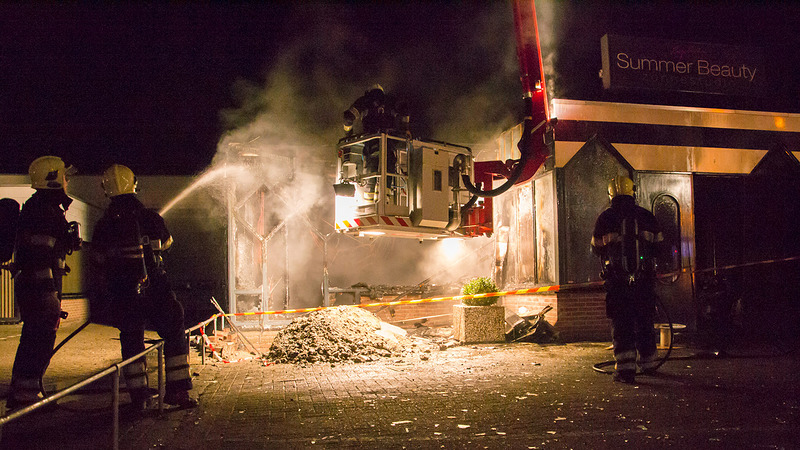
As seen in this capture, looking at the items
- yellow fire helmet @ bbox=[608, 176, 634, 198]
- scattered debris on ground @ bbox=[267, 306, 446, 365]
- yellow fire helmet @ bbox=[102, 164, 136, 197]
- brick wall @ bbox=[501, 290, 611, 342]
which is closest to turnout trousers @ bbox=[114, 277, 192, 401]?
yellow fire helmet @ bbox=[102, 164, 136, 197]

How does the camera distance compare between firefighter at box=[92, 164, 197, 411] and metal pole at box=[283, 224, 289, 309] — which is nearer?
firefighter at box=[92, 164, 197, 411]

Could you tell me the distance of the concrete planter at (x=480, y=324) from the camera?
382 inches

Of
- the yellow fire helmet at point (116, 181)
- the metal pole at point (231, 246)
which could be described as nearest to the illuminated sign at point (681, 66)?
the metal pole at point (231, 246)

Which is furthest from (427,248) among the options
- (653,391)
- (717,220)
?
(653,391)

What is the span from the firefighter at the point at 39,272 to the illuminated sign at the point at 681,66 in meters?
10.5

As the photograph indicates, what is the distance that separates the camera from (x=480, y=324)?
979cm

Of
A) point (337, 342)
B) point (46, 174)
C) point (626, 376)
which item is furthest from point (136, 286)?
point (626, 376)

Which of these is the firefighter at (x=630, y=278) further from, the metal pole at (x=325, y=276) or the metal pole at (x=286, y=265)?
the metal pole at (x=286, y=265)

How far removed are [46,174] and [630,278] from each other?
6391mm

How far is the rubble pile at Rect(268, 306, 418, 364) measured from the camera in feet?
26.7

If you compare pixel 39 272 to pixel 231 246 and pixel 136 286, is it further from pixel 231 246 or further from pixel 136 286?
pixel 231 246

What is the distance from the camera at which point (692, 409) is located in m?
4.67

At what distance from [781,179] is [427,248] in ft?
30.0

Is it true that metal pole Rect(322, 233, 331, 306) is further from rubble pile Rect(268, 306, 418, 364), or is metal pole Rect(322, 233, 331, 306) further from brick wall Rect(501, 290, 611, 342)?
brick wall Rect(501, 290, 611, 342)
